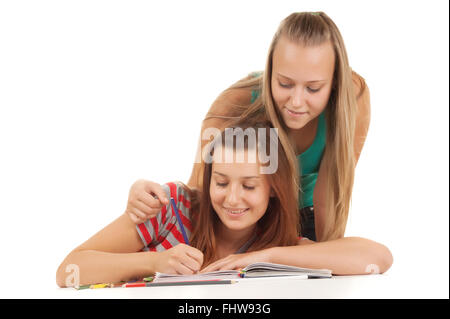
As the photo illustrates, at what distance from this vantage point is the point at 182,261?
1.66 meters

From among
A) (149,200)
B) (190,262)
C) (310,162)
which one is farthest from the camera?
(310,162)

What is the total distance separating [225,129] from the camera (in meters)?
1.93

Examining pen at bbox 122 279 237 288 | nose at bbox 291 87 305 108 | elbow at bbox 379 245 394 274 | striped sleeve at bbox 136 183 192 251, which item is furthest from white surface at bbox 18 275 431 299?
nose at bbox 291 87 305 108

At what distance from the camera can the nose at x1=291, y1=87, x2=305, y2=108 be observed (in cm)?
184

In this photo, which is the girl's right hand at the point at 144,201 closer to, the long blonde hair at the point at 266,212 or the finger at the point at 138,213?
the finger at the point at 138,213

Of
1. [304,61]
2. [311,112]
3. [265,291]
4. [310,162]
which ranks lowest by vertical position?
[265,291]

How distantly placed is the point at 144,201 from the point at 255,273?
15.0 inches

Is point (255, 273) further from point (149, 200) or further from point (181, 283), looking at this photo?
point (149, 200)

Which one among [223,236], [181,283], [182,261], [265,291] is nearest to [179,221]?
[223,236]

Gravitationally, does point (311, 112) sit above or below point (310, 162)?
above

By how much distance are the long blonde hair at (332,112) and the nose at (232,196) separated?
213 mm

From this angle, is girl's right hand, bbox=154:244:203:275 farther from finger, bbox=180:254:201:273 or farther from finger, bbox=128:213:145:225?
finger, bbox=128:213:145:225
